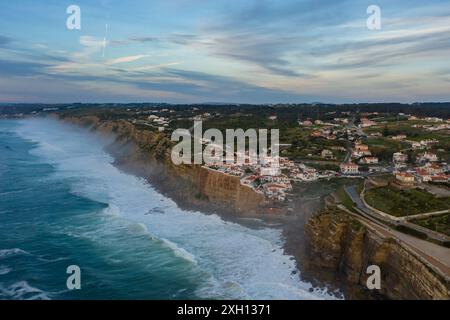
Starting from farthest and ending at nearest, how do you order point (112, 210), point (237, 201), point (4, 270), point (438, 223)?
1. point (112, 210)
2. point (237, 201)
3. point (438, 223)
4. point (4, 270)

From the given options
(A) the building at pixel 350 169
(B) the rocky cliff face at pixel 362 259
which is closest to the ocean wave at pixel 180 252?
(B) the rocky cliff face at pixel 362 259

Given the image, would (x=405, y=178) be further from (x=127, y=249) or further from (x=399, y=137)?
(x=399, y=137)

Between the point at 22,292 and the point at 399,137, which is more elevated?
the point at 399,137

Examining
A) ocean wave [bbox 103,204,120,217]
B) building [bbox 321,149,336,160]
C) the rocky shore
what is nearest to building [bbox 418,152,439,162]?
building [bbox 321,149,336,160]

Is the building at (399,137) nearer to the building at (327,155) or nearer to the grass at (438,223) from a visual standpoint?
the building at (327,155)

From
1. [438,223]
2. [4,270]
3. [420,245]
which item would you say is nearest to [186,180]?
[4,270]
